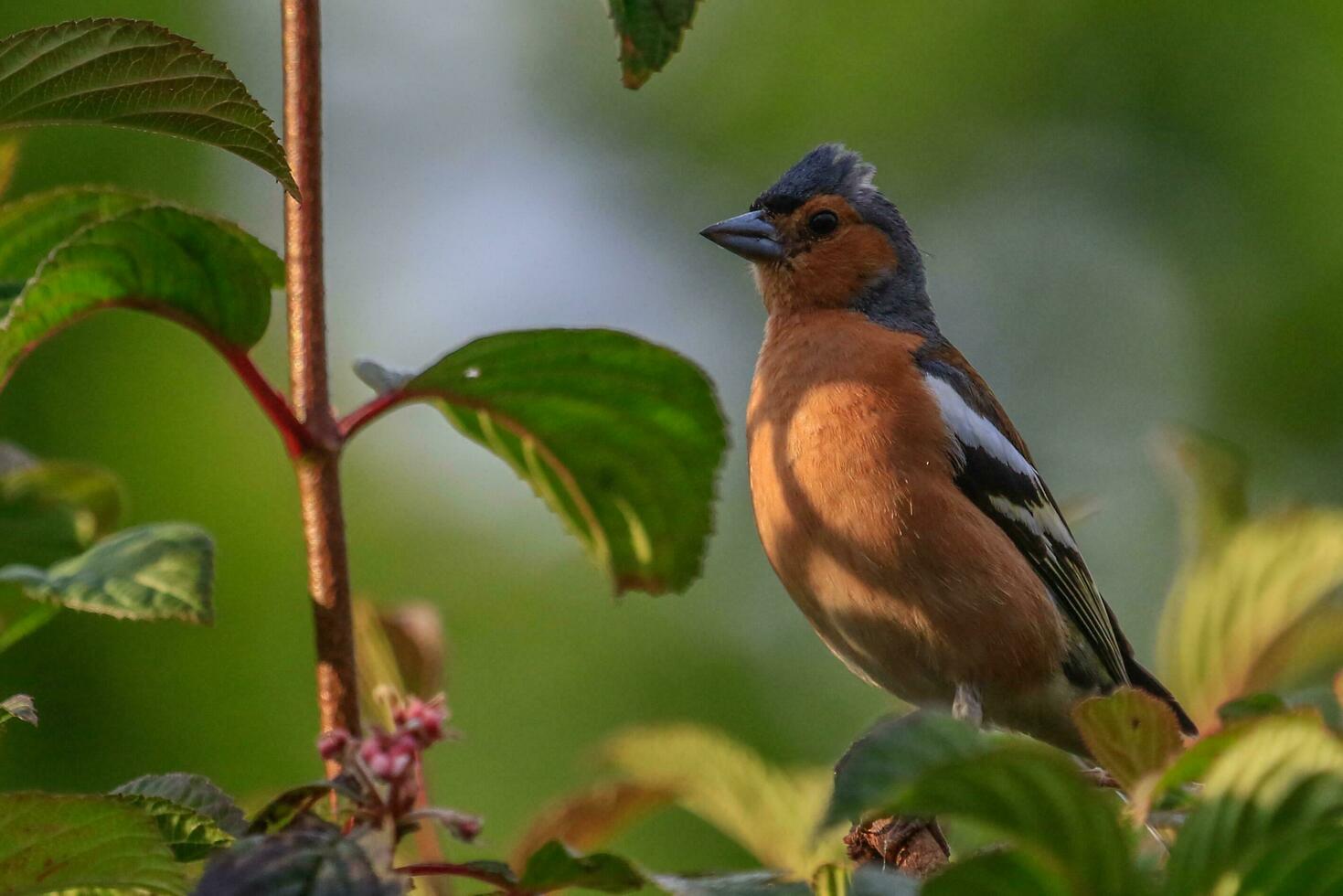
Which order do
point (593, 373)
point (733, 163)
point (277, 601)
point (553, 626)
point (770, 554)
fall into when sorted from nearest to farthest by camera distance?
1. point (593, 373)
2. point (770, 554)
3. point (277, 601)
4. point (553, 626)
5. point (733, 163)

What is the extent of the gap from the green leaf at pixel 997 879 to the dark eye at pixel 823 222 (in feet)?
14.3

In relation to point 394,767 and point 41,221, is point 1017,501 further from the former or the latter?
point 394,767

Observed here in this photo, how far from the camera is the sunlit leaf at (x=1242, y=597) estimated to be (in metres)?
2.62

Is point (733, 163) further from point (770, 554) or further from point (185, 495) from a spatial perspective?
point (770, 554)

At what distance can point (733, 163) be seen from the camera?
960 centimetres

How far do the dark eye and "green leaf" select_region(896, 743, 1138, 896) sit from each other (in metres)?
4.37

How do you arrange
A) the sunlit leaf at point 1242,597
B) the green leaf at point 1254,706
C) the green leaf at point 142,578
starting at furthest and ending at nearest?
1. the sunlit leaf at point 1242,597
2. the green leaf at point 1254,706
3. the green leaf at point 142,578

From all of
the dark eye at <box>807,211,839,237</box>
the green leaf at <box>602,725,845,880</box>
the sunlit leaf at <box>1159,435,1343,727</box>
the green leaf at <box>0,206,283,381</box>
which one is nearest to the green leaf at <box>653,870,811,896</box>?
the green leaf at <box>602,725,845,880</box>

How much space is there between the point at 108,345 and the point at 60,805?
5135 millimetres

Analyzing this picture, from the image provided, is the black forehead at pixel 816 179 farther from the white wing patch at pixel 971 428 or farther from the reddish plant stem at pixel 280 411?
the reddish plant stem at pixel 280 411

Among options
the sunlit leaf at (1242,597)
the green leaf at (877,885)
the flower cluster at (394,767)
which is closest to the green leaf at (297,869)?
the flower cluster at (394,767)

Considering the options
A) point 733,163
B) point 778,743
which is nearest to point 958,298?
point 733,163

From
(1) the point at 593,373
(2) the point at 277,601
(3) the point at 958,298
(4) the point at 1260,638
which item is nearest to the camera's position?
(1) the point at 593,373

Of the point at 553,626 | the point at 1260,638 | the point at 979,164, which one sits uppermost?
the point at 979,164
